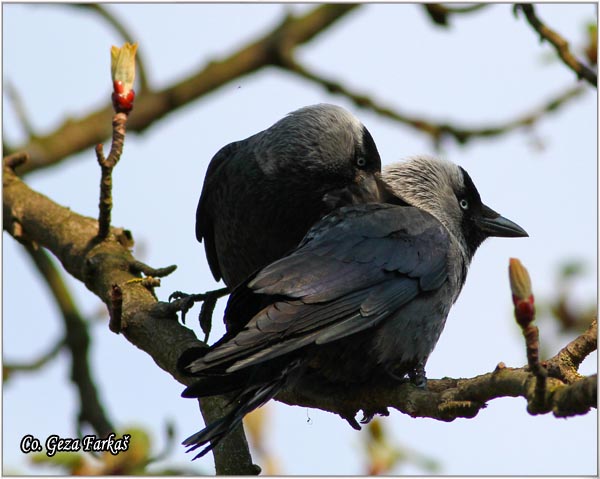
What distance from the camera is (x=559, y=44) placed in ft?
16.1

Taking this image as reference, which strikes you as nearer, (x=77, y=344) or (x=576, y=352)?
(x=576, y=352)

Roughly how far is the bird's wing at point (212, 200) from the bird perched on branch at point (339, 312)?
926 mm

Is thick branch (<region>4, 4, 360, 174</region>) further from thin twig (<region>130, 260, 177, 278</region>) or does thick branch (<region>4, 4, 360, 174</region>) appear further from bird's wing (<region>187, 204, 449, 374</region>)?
bird's wing (<region>187, 204, 449, 374</region>)

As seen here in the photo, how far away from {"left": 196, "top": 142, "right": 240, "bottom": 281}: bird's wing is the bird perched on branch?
926 mm

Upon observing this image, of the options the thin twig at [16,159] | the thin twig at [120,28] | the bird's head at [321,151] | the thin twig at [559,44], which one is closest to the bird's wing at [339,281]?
the bird's head at [321,151]

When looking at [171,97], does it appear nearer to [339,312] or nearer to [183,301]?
[183,301]

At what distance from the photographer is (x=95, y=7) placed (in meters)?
6.95

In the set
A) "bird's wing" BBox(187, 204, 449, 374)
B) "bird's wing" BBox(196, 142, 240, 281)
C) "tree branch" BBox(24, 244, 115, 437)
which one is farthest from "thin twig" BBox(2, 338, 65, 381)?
"bird's wing" BBox(187, 204, 449, 374)

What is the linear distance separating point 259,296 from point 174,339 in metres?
0.59

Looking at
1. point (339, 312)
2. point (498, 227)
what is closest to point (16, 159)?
point (339, 312)

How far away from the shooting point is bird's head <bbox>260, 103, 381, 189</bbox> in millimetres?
5461

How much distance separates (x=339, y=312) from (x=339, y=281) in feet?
0.72

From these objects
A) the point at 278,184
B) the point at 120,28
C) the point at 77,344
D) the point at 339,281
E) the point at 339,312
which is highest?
the point at 120,28

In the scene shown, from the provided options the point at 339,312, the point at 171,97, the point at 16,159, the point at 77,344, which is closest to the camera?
the point at 339,312
